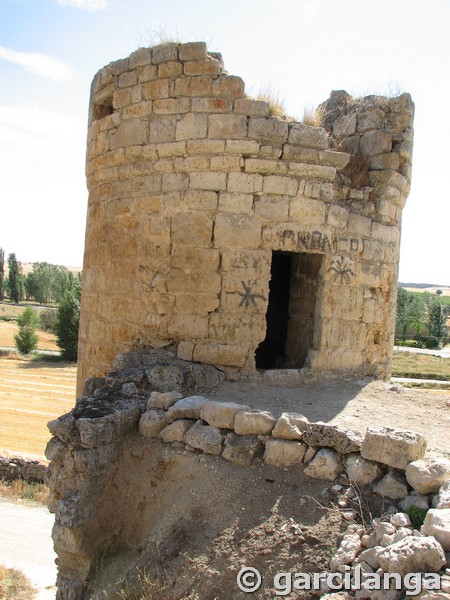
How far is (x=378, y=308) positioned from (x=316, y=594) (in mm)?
4057

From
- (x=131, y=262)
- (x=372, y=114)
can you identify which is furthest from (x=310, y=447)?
(x=372, y=114)

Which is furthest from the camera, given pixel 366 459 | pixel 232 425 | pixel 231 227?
pixel 231 227

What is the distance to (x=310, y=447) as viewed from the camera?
3477 millimetres

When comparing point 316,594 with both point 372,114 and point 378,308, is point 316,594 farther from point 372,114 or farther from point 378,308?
point 372,114

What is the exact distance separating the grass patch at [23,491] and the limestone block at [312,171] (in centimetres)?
1003

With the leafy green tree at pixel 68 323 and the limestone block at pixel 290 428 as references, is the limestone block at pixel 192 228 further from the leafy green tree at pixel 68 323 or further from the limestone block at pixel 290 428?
the leafy green tree at pixel 68 323

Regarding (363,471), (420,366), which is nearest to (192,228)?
(363,471)

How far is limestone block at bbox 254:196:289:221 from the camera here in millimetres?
5264

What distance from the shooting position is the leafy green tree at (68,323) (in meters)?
37.9

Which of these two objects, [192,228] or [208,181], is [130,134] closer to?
[208,181]

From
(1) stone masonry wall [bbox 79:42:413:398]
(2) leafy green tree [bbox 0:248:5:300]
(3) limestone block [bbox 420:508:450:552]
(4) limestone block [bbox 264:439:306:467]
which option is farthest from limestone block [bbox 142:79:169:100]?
(2) leafy green tree [bbox 0:248:5:300]

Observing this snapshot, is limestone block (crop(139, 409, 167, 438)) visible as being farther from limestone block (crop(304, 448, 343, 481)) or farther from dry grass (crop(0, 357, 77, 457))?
dry grass (crop(0, 357, 77, 457))

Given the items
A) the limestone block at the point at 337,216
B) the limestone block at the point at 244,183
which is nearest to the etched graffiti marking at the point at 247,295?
the limestone block at the point at 244,183

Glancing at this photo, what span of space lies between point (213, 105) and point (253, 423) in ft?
10.5
